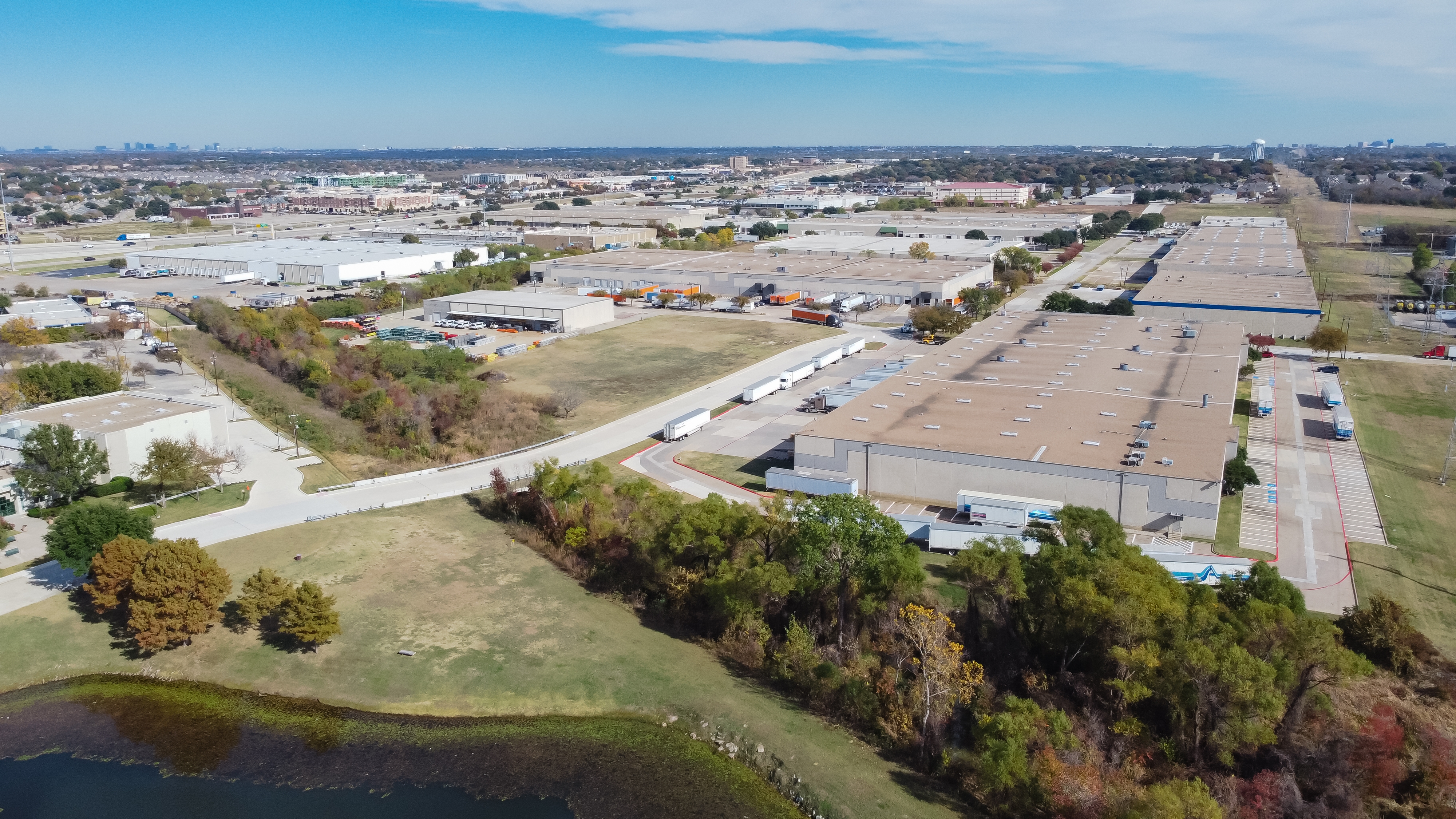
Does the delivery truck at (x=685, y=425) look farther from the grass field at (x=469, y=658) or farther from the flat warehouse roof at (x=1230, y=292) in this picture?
the flat warehouse roof at (x=1230, y=292)

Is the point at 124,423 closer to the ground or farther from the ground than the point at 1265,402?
farther from the ground

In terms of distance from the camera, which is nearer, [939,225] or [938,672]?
[938,672]

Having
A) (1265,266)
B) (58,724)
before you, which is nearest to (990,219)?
(1265,266)

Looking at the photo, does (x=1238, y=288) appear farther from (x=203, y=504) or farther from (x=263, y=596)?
(x=263, y=596)

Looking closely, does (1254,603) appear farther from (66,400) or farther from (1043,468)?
(66,400)

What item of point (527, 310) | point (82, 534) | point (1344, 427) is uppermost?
point (527, 310)

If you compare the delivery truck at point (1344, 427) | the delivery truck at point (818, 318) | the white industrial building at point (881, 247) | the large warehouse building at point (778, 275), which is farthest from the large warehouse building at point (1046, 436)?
the white industrial building at point (881, 247)

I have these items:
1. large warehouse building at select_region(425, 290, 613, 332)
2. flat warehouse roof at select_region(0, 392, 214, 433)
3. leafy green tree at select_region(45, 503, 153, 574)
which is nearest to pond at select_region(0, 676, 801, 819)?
leafy green tree at select_region(45, 503, 153, 574)

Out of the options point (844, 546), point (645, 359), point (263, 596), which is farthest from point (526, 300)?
point (844, 546)
